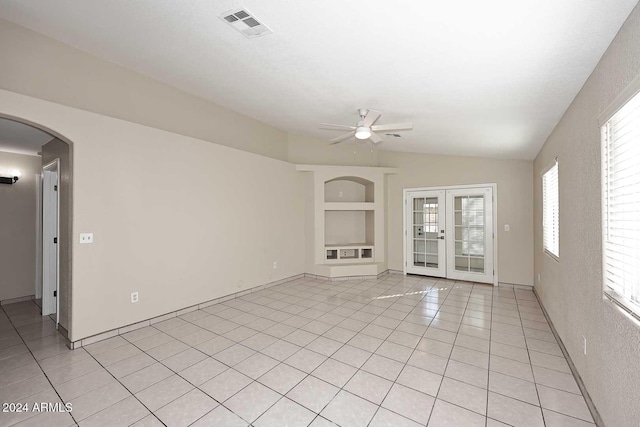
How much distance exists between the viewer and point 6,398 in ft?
7.14

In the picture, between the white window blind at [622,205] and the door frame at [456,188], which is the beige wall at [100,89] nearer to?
the door frame at [456,188]

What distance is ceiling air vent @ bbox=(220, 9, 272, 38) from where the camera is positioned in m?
2.18

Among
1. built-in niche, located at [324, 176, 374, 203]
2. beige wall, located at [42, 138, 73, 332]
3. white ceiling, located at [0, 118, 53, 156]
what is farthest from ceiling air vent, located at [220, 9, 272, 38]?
built-in niche, located at [324, 176, 374, 203]

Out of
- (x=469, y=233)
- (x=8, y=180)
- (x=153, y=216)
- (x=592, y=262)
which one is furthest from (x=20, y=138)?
(x=469, y=233)

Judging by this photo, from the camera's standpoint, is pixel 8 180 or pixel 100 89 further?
pixel 8 180

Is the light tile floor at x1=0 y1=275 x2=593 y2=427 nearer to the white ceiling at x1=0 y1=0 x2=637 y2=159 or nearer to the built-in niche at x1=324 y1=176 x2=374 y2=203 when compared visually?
the white ceiling at x1=0 y1=0 x2=637 y2=159

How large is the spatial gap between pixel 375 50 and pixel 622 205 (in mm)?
2099

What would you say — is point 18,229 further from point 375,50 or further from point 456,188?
point 456,188

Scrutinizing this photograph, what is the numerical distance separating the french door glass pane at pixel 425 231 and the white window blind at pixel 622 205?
4.32m

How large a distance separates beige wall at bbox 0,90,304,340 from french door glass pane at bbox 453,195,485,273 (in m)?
4.00

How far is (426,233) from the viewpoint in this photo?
20.9ft

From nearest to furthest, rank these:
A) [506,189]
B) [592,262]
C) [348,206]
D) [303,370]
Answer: [592,262] → [303,370] → [506,189] → [348,206]

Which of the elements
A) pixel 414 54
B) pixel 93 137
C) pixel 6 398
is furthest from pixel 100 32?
pixel 6 398

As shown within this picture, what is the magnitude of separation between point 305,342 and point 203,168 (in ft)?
9.44
